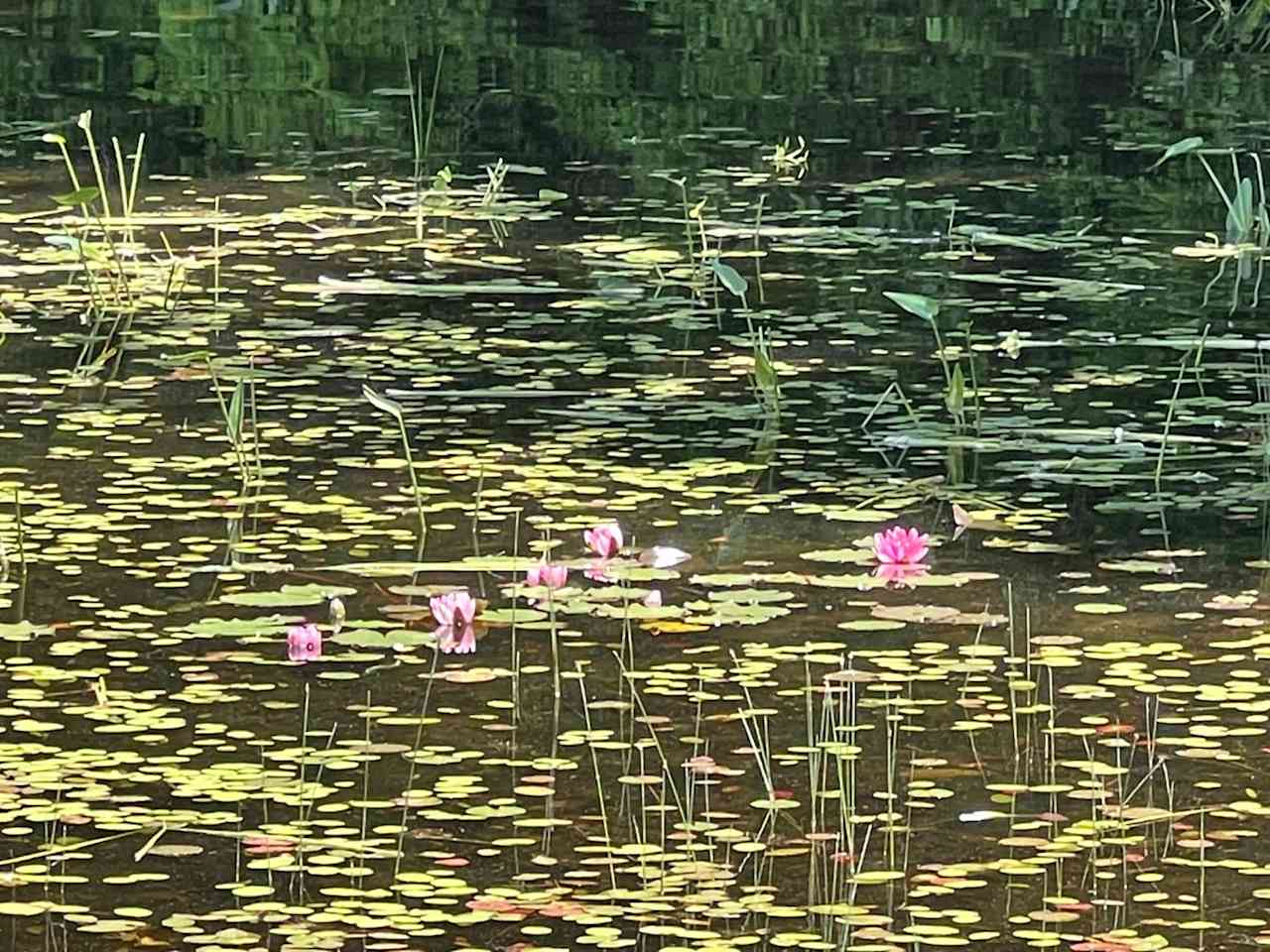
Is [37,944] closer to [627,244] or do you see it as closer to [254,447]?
[254,447]

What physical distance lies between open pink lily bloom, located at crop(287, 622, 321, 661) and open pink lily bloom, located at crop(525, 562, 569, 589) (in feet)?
1.06

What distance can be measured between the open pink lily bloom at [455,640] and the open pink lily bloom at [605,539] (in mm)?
249

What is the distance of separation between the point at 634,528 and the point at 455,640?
1.82ft

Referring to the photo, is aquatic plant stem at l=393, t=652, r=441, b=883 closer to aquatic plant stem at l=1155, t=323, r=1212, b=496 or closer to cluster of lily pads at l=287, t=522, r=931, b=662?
cluster of lily pads at l=287, t=522, r=931, b=662

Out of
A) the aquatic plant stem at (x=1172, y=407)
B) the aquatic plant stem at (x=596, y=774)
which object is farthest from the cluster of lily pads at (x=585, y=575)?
the aquatic plant stem at (x=1172, y=407)

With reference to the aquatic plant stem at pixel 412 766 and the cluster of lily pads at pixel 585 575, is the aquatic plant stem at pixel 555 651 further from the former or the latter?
the aquatic plant stem at pixel 412 766

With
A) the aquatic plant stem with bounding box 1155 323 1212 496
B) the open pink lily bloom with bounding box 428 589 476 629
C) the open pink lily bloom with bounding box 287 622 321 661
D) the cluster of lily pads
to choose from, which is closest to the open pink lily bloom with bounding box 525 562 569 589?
the cluster of lily pads

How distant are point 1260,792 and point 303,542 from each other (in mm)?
1428

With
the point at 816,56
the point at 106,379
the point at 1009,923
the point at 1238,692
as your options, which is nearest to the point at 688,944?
the point at 1009,923

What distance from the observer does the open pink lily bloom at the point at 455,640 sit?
367cm

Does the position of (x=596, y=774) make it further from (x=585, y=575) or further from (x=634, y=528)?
(x=634, y=528)

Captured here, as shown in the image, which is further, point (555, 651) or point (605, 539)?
point (605, 539)

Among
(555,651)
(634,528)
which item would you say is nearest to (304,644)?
(555,651)

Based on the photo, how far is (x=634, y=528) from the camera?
4195mm
